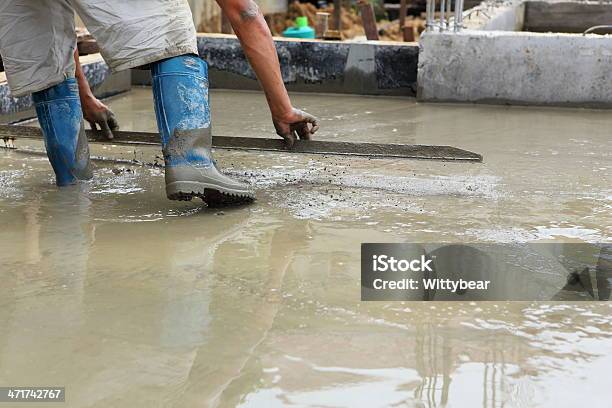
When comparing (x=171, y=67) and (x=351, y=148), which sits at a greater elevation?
(x=171, y=67)

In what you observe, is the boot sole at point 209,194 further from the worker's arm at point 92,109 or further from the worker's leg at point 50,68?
the worker's arm at point 92,109

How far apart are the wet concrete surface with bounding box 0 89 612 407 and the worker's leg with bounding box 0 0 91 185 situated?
153 mm

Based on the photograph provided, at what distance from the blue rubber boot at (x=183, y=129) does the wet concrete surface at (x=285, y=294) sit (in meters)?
0.11

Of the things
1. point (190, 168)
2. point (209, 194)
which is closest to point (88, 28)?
point (190, 168)

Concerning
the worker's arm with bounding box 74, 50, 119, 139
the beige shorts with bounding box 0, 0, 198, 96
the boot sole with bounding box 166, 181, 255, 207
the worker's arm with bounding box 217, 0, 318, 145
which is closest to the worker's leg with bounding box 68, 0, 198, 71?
the beige shorts with bounding box 0, 0, 198, 96

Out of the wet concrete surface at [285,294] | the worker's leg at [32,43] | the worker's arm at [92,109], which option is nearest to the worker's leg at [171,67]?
the wet concrete surface at [285,294]

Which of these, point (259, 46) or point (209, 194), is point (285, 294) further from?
point (259, 46)

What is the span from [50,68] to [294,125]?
0.91 meters

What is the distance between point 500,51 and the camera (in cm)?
555

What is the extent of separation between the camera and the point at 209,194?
2941 millimetres

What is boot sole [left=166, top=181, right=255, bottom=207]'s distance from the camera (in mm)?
2877

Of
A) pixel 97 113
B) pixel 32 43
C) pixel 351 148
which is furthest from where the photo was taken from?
pixel 97 113

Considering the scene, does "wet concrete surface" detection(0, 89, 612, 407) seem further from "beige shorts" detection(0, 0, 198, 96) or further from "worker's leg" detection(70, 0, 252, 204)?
"beige shorts" detection(0, 0, 198, 96)

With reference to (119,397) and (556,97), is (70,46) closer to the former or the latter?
(119,397)
